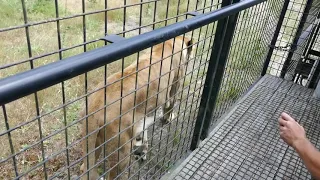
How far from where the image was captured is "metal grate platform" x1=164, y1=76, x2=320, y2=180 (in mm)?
2648

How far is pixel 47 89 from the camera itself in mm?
3949

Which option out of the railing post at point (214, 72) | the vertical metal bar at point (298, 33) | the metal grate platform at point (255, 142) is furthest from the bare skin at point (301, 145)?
the vertical metal bar at point (298, 33)

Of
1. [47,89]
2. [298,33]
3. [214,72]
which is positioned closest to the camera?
[214,72]

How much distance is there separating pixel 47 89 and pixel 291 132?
305cm

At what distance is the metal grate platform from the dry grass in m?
1.27

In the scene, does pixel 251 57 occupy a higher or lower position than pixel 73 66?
lower

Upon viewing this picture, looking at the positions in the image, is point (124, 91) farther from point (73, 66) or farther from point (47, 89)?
point (47, 89)

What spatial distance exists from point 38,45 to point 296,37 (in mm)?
3753

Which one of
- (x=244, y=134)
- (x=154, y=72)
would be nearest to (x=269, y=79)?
(x=244, y=134)

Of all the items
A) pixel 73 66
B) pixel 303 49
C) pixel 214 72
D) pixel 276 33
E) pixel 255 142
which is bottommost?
pixel 255 142

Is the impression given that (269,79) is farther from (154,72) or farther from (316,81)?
(154,72)

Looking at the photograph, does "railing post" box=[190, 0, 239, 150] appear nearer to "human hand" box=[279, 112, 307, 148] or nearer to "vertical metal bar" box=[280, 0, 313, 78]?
"human hand" box=[279, 112, 307, 148]

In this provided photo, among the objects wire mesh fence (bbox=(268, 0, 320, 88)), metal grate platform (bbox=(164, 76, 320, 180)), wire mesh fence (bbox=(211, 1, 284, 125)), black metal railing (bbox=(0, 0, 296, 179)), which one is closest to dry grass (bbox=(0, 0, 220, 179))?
black metal railing (bbox=(0, 0, 296, 179))

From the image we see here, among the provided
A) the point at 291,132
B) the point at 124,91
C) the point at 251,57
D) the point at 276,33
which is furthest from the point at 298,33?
the point at 124,91
